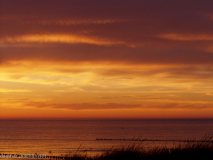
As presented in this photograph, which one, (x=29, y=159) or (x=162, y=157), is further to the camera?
(x=29, y=159)

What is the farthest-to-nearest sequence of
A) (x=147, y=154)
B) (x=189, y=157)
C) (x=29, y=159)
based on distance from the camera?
(x=29, y=159) < (x=147, y=154) < (x=189, y=157)

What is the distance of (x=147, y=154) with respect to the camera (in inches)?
634

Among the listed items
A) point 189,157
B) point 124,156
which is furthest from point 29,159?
point 189,157

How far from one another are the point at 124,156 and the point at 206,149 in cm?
513

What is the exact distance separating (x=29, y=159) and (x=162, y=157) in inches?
792

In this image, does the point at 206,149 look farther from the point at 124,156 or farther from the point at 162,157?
the point at 124,156

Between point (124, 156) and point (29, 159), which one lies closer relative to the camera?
point (124, 156)

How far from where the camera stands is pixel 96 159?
16500 millimetres

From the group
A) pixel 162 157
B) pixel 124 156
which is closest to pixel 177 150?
pixel 162 157

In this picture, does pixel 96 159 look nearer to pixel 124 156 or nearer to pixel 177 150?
pixel 124 156

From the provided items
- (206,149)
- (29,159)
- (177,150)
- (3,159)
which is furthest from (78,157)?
(3,159)

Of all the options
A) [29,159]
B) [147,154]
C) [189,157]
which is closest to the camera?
[189,157]

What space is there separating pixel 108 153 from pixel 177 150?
437cm

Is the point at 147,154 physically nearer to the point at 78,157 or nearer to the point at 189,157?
the point at 189,157
